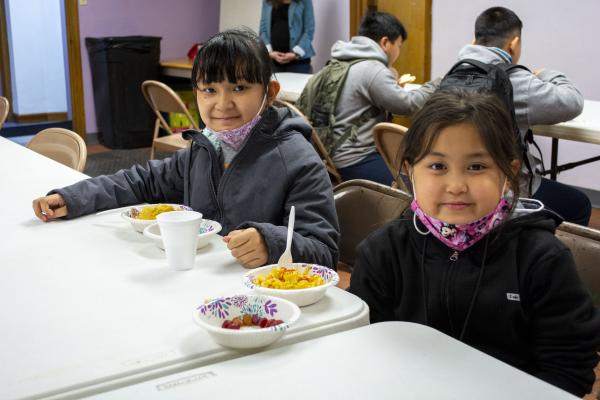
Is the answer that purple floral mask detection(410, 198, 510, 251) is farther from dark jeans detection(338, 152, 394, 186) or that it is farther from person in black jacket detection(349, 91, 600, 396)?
dark jeans detection(338, 152, 394, 186)

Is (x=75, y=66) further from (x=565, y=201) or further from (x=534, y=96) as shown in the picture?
(x=565, y=201)

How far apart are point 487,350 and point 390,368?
0.40m

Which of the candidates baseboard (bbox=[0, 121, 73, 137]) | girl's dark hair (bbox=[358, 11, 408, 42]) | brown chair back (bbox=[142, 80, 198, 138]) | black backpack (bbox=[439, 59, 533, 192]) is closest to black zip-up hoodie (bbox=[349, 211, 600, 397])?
black backpack (bbox=[439, 59, 533, 192])

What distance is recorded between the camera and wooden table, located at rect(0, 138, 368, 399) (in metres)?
0.95

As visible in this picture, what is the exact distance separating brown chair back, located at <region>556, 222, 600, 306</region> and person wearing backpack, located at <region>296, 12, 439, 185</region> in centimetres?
191

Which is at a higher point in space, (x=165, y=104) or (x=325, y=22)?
(x=325, y=22)

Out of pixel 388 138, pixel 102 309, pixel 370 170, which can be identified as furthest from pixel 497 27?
pixel 102 309

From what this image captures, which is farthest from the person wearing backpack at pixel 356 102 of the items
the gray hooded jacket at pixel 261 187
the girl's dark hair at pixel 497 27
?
the gray hooded jacket at pixel 261 187

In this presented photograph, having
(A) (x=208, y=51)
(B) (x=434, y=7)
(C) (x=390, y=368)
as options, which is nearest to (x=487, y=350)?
(C) (x=390, y=368)

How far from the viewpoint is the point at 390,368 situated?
941 mm

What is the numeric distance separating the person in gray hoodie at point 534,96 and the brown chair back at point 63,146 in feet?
4.76

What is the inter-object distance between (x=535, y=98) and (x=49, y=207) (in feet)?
5.92

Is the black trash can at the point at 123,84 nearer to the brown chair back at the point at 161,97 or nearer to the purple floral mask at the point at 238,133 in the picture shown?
the brown chair back at the point at 161,97

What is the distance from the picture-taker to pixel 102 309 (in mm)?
1157
